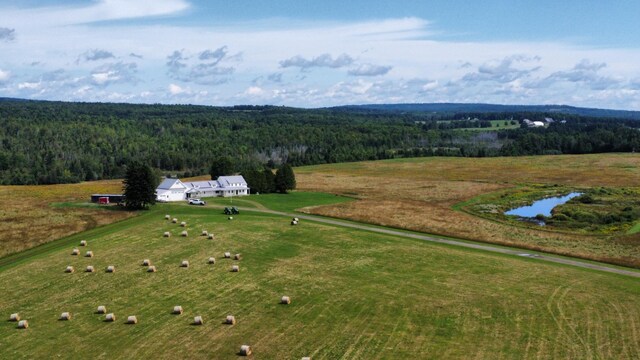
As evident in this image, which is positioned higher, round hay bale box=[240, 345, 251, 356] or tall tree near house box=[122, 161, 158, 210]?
tall tree near house box=[122, 161, 158, 210]

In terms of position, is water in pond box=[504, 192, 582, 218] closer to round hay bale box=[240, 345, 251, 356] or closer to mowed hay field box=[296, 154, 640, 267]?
mowed hay field box=[296, 154, 640, 267]

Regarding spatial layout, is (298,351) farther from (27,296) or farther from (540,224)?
(540,224)

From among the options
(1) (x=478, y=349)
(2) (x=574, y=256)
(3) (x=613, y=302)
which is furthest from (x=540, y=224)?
(1) (x=478, y=349)

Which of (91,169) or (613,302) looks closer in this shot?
(613,302)

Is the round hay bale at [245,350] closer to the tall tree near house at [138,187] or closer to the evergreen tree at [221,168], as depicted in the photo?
the tall tree near house at [138,187]

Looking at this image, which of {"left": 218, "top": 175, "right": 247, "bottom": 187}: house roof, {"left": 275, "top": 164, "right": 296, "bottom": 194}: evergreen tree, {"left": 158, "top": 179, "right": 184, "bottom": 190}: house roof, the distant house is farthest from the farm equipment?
{"left": 275, "top": 164, "right": 296, "bottom": 194}: evergreen tree
